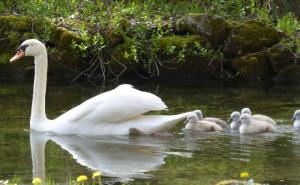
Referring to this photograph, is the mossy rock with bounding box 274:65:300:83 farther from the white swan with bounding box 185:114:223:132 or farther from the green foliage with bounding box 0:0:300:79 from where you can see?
the white swan with bounding box 185:114:223:132

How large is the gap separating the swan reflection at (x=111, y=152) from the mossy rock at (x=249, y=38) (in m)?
7.66

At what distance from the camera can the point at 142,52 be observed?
1792cm

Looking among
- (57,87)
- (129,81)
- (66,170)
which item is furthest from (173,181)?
(129,81)

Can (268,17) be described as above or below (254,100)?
above

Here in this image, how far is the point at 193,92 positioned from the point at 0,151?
21.7 ft

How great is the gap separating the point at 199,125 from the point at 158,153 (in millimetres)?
1641

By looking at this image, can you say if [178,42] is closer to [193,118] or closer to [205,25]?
[205,25]

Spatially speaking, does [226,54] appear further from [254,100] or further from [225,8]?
[254,100]

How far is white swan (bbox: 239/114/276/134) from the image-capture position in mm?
11703

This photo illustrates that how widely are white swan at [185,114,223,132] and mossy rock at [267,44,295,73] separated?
6768 mm

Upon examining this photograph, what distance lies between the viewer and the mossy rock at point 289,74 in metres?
18.5

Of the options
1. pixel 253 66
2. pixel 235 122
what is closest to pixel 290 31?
pixel 253 66

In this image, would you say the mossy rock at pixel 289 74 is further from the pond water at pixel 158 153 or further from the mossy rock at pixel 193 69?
the pond water at pixel 158 153

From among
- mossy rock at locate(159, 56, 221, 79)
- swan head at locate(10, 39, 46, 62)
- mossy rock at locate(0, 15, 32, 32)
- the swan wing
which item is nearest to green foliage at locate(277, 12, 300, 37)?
mossy rock at locate(159, 56, 221, 79)
